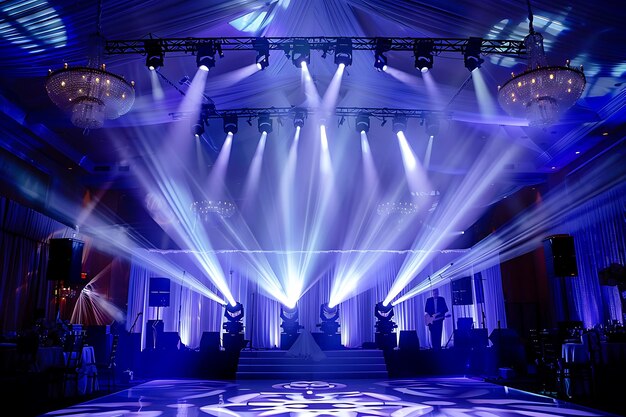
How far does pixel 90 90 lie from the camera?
485 cm

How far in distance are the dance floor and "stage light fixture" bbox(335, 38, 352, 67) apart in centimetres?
483

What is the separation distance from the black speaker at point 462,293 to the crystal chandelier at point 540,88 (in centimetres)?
718

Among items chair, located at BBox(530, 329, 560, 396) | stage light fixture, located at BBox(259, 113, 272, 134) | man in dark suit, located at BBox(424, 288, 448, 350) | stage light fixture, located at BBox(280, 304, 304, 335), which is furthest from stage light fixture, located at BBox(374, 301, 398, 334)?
stage light fixture, located at BBox(259, 113, 272, 134)

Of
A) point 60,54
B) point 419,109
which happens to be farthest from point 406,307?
point 60,54

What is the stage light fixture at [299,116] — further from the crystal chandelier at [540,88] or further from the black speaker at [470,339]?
the black speaker at [470,339]

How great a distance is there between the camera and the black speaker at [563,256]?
8219 mm

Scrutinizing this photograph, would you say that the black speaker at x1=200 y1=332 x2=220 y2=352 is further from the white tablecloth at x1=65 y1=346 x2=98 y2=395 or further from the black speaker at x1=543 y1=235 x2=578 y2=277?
the black speaker at x1=543 y1=235 x2=578 y2=277

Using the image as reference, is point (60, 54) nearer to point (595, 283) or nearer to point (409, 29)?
point (409, 29)

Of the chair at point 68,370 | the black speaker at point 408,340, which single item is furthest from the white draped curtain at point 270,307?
the chair at point 68,370

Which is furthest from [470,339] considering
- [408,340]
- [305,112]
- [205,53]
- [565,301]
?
[205,53]

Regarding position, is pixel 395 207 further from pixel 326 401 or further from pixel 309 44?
pixel 326 401

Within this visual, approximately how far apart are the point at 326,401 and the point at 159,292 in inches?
280

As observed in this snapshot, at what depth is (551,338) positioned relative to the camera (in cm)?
798

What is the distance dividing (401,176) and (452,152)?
5.12 feet
